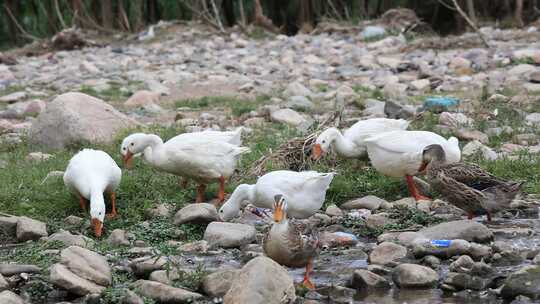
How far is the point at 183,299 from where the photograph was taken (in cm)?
563

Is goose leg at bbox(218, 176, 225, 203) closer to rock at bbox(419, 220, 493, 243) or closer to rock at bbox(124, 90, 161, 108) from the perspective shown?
rock at bbox(419, 220, 493, 243)

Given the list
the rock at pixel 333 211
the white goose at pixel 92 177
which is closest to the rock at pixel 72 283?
the white goose at pixel 92 177

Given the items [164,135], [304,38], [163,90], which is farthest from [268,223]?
[304,38]

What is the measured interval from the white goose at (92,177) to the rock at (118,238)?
1.13 ft

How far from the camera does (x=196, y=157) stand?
337 inches

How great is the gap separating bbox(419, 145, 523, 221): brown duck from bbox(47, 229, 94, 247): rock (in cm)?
289

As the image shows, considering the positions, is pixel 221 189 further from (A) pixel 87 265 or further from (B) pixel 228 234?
(A) pixel 87 265

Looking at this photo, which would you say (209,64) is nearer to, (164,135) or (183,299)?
(164,135)

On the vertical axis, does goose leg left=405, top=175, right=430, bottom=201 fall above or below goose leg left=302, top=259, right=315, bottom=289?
below

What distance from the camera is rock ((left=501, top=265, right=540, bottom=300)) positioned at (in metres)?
5.45

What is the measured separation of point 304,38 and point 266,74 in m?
6.33

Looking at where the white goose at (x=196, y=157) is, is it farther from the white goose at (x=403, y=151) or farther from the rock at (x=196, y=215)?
the white goose at (x=403, y=151)

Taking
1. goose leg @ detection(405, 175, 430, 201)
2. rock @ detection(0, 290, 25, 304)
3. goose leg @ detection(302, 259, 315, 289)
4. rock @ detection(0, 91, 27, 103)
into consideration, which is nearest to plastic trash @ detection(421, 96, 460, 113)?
goose leg @ detection(405, 175, 430, 201)

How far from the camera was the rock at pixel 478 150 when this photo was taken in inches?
366
